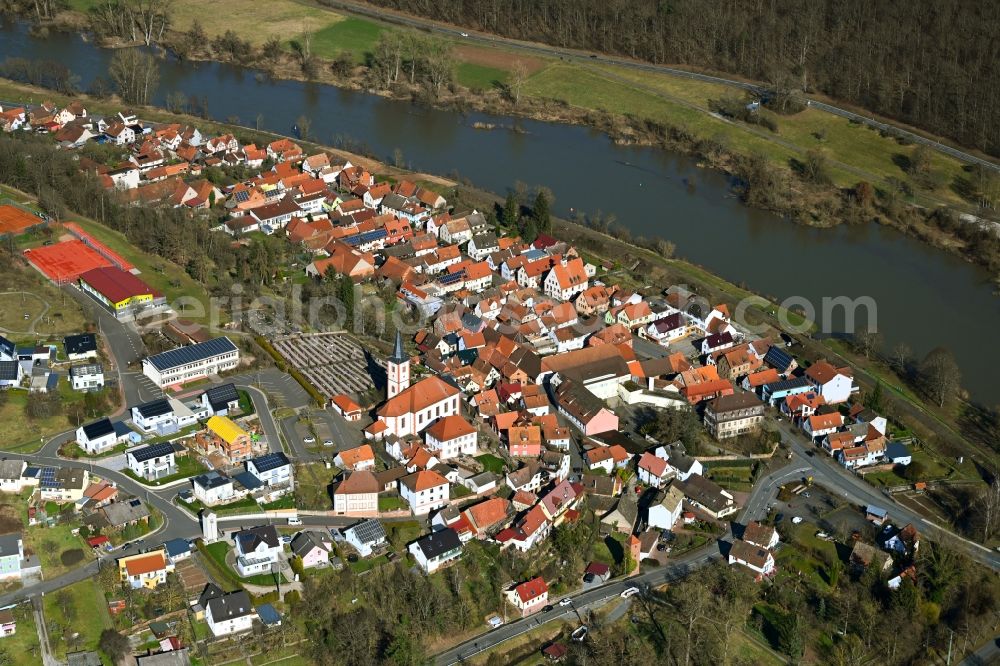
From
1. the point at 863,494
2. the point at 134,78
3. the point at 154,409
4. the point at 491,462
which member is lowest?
the point at 863,494

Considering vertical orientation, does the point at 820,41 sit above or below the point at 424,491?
above

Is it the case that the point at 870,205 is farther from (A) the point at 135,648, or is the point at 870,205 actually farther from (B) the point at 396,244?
(A) the point at 135,648

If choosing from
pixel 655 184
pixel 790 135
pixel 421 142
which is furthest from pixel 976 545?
pixel 421 142

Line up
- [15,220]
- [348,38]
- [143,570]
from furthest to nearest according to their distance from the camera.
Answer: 1. [348,38]
2. [15,220]
3. [143,570]

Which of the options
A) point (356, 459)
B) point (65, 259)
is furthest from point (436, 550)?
point (65, 259)

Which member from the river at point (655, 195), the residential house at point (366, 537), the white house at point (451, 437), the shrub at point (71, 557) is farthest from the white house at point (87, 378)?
the river at point (655, 195)

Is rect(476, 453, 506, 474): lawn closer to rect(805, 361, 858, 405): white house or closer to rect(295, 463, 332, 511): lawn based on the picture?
rect(295, 463, 332, 511): lawn

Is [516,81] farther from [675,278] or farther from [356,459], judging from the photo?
[356,459]

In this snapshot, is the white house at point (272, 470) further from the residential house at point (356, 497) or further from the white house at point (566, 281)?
the white house at point (566, 281)
